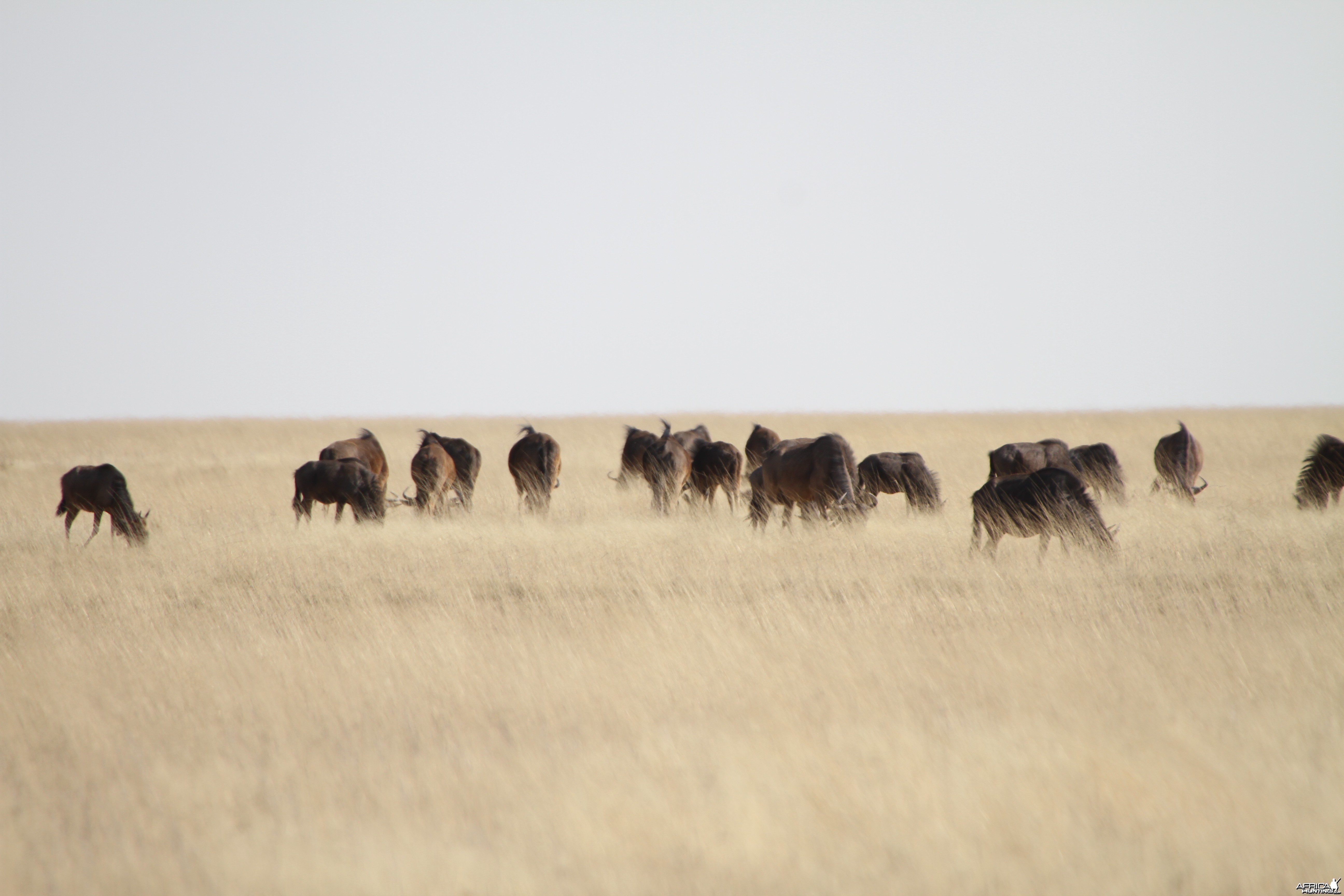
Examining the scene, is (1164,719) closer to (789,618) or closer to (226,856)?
(789,618)

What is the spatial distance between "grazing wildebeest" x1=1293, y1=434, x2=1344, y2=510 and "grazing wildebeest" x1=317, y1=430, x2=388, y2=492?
15.8m

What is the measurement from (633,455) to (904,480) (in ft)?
21.3

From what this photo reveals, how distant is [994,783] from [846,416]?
7228 centimetres

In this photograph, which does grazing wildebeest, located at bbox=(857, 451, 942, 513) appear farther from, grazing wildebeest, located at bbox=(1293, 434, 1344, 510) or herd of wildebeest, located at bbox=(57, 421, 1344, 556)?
grazing wildebeest, located at bbox=(1293, 434, 1344, 510)

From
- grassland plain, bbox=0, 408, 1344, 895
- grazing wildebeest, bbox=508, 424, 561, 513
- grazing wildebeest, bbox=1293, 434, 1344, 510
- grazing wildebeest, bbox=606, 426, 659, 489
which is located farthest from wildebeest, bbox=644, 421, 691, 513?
grazing wildebeest, bbox=1293, 434, 1344, 510

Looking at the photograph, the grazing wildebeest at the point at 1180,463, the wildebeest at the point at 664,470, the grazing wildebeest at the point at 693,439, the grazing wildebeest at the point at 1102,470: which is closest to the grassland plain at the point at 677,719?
the grazing wildebeest at the point at 1102,470

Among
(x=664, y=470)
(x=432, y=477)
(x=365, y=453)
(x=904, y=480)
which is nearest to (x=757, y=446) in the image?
(x=664, y=470)

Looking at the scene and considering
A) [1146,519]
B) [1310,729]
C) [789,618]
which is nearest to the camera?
[1310,729]

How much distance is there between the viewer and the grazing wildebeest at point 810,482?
509 inches

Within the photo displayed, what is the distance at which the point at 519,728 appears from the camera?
17.0ft

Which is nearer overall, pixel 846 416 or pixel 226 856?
pixel 226 856

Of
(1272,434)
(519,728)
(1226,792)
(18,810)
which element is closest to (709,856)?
(519,728)

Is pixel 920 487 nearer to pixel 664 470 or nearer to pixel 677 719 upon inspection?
pixel 664 470

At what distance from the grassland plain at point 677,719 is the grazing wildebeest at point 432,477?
17.6 feet
